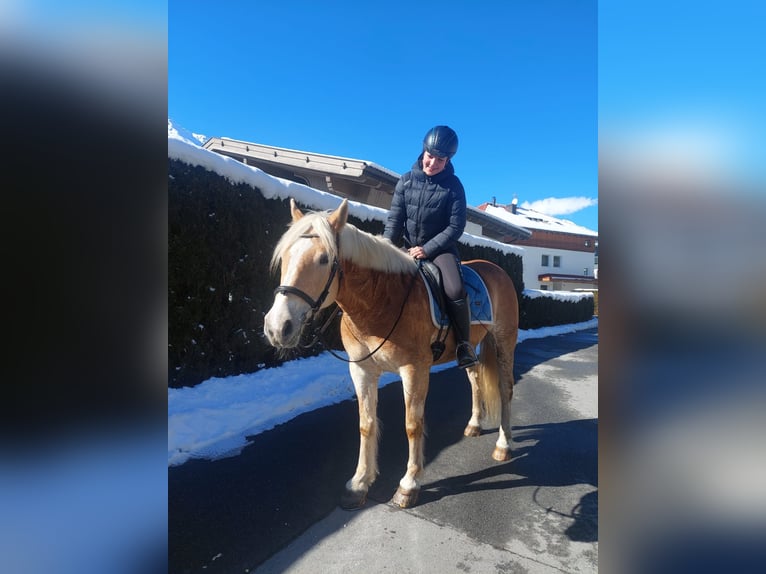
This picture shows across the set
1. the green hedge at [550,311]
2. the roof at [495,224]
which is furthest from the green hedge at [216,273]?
the roof at [495,224]

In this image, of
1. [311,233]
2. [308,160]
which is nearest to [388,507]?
[311,233]

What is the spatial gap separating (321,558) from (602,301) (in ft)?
6.86

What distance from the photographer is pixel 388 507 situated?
2371 mm

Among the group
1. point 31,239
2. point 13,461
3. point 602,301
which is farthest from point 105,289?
point 602,301

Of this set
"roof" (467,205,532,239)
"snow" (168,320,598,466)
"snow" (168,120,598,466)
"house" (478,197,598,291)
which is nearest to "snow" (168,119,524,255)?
"snow" (168,120,598,466)

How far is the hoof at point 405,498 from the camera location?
7.78 feet

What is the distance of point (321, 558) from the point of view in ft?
6.17

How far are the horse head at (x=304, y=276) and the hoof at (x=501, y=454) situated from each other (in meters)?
2.20

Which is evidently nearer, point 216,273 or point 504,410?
point 504,410

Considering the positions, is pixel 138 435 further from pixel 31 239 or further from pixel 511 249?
pixel 511 249

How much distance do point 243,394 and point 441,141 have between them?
358 cm

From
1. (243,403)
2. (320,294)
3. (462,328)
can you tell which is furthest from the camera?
(243,403)

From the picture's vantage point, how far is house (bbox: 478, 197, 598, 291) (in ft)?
91.1

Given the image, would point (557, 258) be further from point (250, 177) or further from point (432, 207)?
point (432, 207)
